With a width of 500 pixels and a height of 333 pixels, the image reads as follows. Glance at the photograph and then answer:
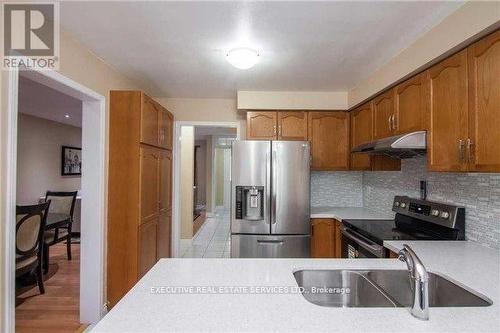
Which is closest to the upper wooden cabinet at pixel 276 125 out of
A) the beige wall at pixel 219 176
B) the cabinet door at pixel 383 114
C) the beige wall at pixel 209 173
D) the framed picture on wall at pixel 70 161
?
the cabinet door at pixel 383 114

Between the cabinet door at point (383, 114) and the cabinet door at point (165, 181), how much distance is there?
229 centimetres

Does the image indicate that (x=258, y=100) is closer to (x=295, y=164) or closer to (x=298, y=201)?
(x=295, y=164)

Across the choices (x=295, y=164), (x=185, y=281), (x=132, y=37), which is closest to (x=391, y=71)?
(x=295, y=164)

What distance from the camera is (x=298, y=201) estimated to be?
9.75 ft

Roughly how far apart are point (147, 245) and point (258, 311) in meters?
2.09

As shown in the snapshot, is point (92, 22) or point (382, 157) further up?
point (92, 22)

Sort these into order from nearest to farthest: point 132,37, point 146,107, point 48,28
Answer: point 48,28, point 132,37, point 146,107

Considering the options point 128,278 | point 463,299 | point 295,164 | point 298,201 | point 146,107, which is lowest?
point 128,278

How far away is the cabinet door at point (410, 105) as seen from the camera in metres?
1.99

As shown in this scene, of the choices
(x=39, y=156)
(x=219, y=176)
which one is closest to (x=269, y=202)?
(x=39, y=156)

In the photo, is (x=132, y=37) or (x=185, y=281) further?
(x=132, y=37)

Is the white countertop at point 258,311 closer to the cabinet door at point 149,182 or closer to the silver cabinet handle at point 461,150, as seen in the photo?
the silver cabinet handle at point 461,150

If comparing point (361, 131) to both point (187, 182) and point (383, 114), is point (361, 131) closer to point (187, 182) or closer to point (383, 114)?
point (383, 114)

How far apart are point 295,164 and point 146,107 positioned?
1603 millimetres
